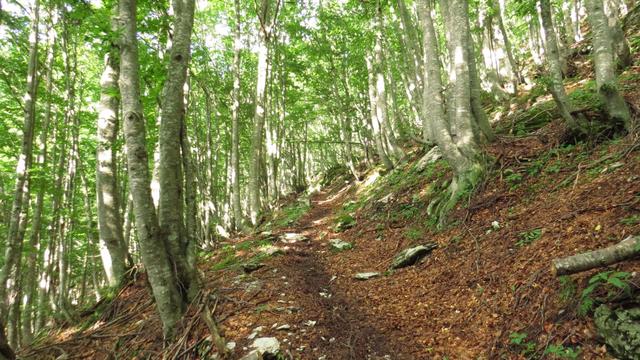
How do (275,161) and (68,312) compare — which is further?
(275,161)

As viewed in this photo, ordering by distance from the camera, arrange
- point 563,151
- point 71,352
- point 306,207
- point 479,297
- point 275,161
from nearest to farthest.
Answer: point 479,297, point 71,352, point 563,151, point 306,207, point 275,161

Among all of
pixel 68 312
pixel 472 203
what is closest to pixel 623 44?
pixel 472 203

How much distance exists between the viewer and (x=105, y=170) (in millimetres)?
7336

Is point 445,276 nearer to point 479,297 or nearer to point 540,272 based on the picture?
point 479,297

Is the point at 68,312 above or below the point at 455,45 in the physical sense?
below

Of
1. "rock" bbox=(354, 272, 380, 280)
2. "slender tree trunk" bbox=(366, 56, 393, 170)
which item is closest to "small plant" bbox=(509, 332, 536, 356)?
"rock" bbox=(354, 272, 380, 280)

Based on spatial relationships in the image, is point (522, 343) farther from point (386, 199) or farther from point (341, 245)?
point (386, 199)

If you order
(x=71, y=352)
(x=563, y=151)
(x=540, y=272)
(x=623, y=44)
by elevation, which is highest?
(x=623, y=44)

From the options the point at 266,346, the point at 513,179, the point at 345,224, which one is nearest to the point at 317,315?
the point at 266,346

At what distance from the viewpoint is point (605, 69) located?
5836 mm

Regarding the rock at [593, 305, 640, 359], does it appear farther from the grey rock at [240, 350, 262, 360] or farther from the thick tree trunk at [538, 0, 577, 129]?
the thick tree trunk at [538, 0, 577, 129]

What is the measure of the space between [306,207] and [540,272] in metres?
12.8

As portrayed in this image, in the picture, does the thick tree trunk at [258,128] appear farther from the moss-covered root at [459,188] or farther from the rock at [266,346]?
the rock at [266,346]

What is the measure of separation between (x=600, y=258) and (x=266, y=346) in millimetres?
3587
